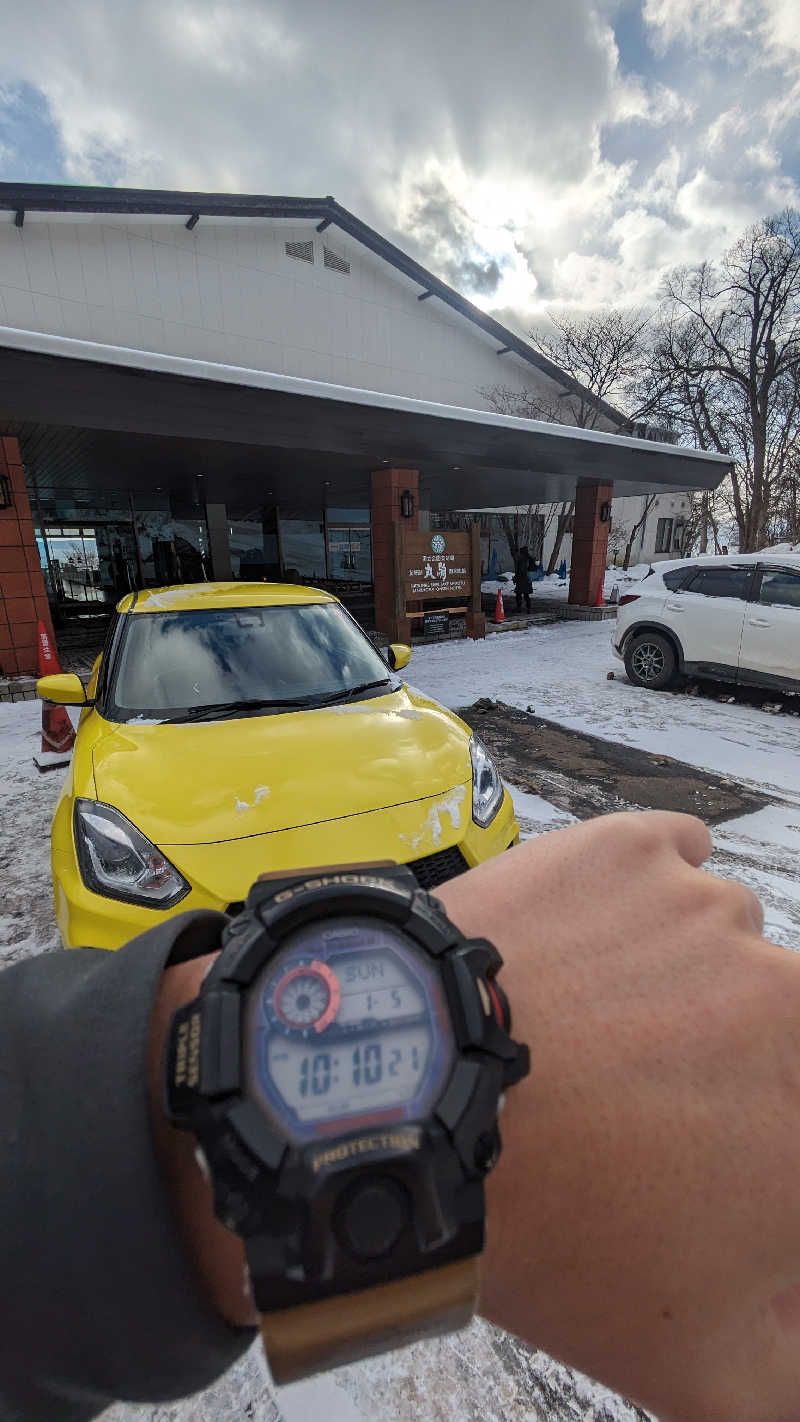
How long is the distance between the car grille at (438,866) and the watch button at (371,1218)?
5.11ft

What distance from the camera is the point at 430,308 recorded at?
16562mm

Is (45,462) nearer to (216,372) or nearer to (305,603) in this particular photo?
(216,372)

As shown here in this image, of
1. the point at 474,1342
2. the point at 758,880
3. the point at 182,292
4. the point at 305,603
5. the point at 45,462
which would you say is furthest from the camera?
the point at 182,292

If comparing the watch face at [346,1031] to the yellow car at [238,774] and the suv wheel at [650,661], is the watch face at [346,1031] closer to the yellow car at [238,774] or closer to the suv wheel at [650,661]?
the yellow car at [238,774]

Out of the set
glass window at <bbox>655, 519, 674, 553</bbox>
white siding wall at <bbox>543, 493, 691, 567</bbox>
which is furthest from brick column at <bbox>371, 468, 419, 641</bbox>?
glass window at <bbox>655, 519, 674, 553</bbox>

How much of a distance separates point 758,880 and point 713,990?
3171 millimetres

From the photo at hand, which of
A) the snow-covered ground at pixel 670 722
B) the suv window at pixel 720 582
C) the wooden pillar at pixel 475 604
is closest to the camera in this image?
the snow-covered ground at pixel 670 722

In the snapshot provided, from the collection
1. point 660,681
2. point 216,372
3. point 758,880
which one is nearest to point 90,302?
point 216,372

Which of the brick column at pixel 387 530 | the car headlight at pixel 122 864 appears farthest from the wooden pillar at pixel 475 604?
the car headlight at pixel 122 864

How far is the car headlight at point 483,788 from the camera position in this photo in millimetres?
2496

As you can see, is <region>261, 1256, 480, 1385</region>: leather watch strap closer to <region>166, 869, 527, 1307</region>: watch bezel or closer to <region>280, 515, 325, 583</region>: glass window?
<region>166, 869, 527, 1307</region>: watch bezel

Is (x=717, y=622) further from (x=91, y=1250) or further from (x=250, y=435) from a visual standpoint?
(x=91, y=1250)

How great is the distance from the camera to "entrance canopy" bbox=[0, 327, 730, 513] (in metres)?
6.49

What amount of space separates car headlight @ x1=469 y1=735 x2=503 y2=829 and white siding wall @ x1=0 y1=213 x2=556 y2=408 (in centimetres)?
1387
